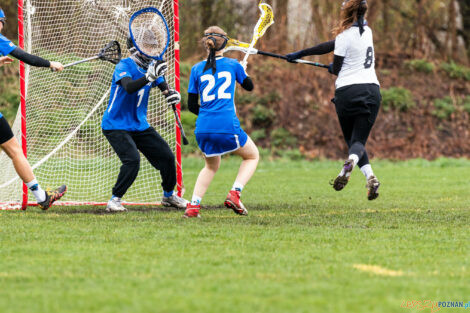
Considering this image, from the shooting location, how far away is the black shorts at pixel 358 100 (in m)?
6.00

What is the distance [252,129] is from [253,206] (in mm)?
9405

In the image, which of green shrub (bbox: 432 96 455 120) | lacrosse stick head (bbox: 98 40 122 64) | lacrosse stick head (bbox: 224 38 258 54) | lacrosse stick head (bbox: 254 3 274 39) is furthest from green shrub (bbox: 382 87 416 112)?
lacrosse stick head (bbox: 98 40 122 64)

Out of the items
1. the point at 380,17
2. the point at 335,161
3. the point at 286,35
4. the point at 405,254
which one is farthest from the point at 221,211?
the point at 380,17

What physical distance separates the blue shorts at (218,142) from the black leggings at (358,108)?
2.98 ft

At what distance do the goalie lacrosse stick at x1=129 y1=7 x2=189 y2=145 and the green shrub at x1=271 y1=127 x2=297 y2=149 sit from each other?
10053mm

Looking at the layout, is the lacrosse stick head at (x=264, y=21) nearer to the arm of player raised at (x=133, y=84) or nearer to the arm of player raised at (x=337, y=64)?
the arm of player raised at (x=337, y=64)

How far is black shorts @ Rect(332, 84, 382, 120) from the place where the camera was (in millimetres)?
6000

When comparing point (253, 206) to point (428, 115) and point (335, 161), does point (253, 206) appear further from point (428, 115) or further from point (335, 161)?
point (428, 115)

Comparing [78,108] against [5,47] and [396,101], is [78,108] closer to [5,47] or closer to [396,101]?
[5,47]

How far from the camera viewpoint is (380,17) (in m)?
19.0

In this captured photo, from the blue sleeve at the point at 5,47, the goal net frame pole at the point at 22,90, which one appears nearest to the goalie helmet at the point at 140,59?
the blue sleeve at the point at 5,47

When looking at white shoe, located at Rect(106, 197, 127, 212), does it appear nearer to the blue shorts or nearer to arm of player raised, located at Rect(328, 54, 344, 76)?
the blue shorts

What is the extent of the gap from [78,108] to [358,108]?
3617 mm

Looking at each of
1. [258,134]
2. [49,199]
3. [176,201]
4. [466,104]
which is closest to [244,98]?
[258,134]
